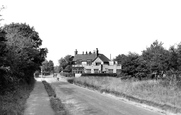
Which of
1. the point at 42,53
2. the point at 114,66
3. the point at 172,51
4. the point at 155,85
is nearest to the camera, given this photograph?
the point at 155,85

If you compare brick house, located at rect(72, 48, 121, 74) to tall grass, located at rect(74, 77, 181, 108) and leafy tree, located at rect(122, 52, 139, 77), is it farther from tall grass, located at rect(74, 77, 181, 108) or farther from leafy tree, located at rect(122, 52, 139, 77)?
tall grass, located at rect(74, 77, 181, 108)

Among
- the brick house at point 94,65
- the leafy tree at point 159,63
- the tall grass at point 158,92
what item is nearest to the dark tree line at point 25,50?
the tall grass at point 158,92

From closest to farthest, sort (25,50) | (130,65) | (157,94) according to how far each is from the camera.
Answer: (157,94), (25,50), (130,65)

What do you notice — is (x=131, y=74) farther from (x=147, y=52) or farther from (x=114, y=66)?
(x=114, y=66)

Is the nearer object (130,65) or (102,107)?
(102,107)

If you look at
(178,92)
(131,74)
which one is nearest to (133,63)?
(131,74)

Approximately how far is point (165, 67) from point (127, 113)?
1380 cm

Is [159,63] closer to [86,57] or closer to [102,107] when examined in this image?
[102,107]

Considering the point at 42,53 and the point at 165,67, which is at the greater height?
the point at 42,53

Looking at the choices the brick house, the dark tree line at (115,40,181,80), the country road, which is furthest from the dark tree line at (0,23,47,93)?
the brick house

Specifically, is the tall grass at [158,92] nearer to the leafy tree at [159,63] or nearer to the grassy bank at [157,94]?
the grassy bank at [157,94]

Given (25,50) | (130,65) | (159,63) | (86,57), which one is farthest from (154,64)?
(86,57)

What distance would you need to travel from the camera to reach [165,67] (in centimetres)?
2469

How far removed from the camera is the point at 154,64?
27672 mm
